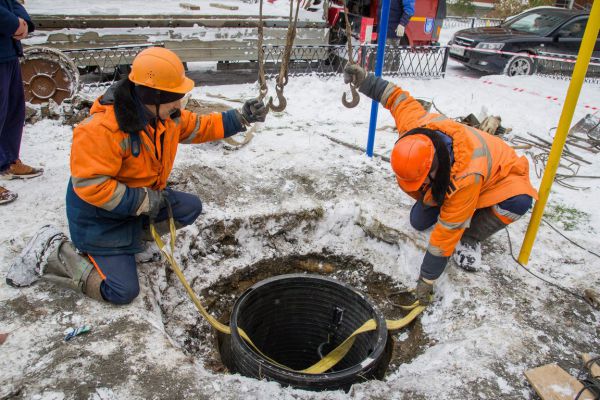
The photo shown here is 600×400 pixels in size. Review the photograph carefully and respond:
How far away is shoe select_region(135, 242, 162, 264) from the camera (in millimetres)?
3179

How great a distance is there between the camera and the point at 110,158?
245 cm

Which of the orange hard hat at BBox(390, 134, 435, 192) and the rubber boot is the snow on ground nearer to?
the rubber boot

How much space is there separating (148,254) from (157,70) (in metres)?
1.41

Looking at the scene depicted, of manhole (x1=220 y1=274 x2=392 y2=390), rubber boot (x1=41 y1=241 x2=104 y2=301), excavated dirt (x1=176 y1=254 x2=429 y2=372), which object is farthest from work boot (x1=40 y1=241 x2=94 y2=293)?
manhole (x1=220 y1=274 x2=392 y2=390)

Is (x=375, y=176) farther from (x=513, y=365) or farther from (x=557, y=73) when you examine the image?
(x=557, y=73)

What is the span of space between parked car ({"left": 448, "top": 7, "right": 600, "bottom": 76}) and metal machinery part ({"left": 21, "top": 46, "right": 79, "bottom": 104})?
289 inches

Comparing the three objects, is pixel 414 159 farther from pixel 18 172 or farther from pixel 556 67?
pixel 556 67

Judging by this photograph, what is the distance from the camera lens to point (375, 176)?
4.41m

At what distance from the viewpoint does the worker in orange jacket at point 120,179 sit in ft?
7.86

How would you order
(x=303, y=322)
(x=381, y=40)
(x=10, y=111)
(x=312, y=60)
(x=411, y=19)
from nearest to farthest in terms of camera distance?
(x=10, y=111) → (x=303, y=322) → (x=381, y=40) → (x=312, y=60) → (x=411, y=19)

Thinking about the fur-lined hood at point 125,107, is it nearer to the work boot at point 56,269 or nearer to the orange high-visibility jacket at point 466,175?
the work boot at point 56,269

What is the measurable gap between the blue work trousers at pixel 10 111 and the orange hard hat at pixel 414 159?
3.07 metres

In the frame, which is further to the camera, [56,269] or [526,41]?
[526,41]

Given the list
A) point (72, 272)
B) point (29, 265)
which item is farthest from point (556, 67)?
point (29, 265)
